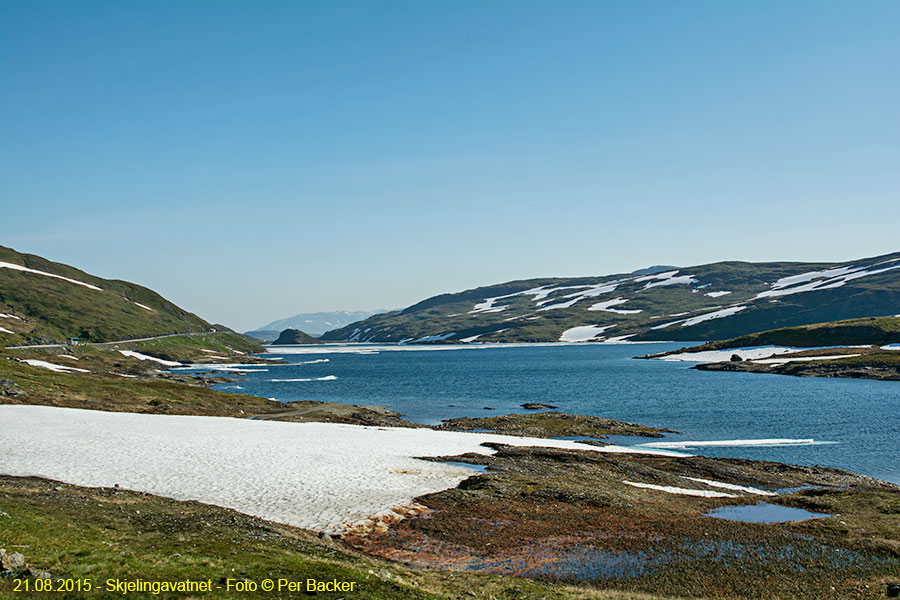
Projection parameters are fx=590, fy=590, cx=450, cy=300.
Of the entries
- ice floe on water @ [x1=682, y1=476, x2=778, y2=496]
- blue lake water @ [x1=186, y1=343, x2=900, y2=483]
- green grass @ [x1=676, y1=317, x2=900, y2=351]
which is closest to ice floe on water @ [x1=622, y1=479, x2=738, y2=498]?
ice floe on water @ [x1=682, y1=476, x2=778, y2=496]

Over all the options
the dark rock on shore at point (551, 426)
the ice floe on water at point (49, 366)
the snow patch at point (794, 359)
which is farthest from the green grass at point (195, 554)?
the snow patch at point (794, 359)

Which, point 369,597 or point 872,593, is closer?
point 369,597

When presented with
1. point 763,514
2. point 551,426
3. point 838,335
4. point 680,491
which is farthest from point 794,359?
point 763,514

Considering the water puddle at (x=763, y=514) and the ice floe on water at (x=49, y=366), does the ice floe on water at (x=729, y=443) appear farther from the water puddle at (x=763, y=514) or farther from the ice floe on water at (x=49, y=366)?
the ice floe on water at (x=49, y=366)

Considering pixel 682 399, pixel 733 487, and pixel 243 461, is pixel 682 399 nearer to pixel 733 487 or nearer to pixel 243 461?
pixel 733 487

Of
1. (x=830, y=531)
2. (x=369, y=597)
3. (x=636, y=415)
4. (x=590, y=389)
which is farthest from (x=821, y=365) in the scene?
(x=369, y=597)

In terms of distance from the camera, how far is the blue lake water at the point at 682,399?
55.6m

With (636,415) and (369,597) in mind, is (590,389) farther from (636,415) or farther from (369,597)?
(369,597)

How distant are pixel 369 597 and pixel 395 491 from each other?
50.6 feet

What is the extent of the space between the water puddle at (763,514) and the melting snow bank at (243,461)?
14.4 m

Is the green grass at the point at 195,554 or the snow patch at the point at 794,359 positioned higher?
the green grass at the point at 195,554

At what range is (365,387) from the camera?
124188mm

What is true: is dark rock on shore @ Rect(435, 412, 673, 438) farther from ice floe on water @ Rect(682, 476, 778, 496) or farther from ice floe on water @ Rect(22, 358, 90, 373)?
ice floe on water @ Rect(22, 358, 90, 373)

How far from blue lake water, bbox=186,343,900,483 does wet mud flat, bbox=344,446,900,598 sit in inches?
743
